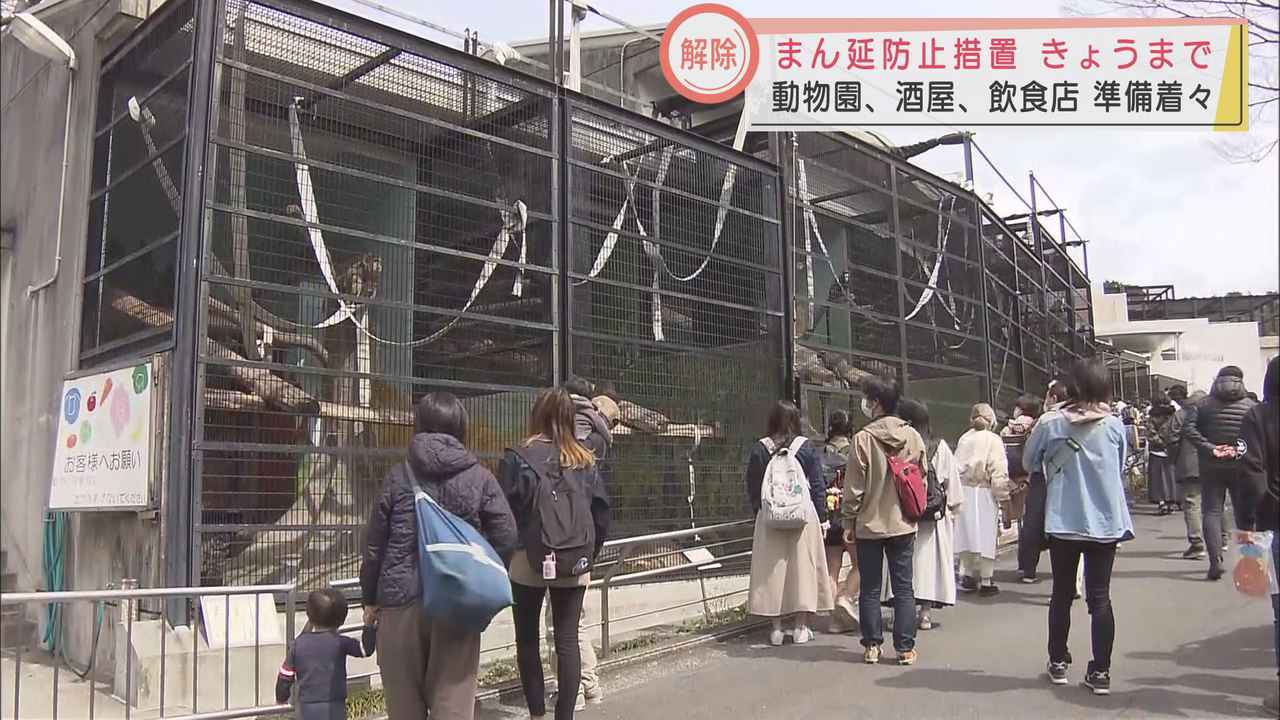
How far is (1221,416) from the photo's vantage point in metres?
7.65

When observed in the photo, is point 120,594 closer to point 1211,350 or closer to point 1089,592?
point 1089,592

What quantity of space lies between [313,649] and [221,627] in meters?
1.21

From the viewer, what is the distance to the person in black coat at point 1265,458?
14.8 ft

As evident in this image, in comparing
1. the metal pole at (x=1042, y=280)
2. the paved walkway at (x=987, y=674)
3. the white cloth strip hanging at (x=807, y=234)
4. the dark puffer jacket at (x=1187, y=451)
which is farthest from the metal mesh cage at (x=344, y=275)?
the metal pole at (x=1042, y=280)

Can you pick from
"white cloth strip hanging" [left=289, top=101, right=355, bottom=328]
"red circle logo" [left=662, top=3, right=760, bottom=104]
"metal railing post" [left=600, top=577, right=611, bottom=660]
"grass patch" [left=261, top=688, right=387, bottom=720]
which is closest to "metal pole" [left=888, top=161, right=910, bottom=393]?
"red circle logo" [left=662, top=3, right=760, bottom=104]

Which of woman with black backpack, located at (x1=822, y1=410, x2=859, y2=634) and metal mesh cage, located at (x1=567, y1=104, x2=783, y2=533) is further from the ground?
metal mesh cage, located at (x1=567, y1=104, x2=783, y2=533)

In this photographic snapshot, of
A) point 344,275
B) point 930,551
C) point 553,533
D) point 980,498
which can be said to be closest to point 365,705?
point 553,533

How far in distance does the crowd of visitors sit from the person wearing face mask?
13mm

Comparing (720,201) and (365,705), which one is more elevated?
(720,201)

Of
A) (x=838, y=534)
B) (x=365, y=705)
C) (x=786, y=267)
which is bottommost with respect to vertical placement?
(x=365, y=705)

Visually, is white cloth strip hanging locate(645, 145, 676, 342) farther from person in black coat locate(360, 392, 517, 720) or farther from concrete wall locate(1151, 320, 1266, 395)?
concrete wall locate(1151, 320, 1266, 395)

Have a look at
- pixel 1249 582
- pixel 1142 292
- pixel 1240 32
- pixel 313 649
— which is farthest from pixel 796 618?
pixel 1142 292

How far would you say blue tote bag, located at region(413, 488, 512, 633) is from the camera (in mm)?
3922

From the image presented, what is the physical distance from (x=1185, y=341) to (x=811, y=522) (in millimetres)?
22855
